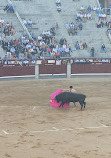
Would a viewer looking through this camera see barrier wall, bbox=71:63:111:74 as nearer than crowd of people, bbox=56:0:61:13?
Yes

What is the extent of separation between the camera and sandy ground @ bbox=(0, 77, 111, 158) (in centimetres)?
1041

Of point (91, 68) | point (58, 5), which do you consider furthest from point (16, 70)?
point (58, 5)

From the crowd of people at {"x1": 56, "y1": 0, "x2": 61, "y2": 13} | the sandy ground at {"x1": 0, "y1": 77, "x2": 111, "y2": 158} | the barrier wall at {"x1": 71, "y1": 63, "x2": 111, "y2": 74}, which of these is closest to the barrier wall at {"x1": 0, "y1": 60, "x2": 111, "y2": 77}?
the barrier wall at {"x1": 71, "y1": 63, "x2": 111, "y2": 74}

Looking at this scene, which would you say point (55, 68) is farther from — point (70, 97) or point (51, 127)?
point (51, 127)

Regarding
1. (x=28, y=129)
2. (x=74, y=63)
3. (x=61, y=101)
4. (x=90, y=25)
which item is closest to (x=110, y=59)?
(x=74, y=63)

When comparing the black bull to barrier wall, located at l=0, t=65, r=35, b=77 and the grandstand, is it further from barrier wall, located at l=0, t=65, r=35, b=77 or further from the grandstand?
the grandstand

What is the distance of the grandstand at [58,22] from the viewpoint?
3350cm

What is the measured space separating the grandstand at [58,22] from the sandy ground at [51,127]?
1273 centimetres

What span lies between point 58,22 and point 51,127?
78.0ft

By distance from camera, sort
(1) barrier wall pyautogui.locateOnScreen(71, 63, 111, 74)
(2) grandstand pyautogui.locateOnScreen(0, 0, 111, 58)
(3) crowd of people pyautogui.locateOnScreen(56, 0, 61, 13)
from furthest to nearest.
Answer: (3) crowd of people pyautogui.locateOnScreen(56, 0, 61, 13) < (2) grandstand pyautogui.locateOnScreen(0, 0, 111, 58) < (1) barrier wall pyautogui.locateOnScreen(71, 63, 111, 74)

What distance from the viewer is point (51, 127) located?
516 inches

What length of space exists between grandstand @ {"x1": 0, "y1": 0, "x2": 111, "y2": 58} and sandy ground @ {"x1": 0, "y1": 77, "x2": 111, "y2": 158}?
12.7 m

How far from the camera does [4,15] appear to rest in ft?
112

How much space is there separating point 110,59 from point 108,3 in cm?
1679
